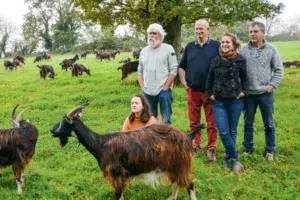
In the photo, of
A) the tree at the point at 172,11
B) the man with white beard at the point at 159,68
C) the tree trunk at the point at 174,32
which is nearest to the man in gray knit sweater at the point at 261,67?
the man with white beard at the point at 159,68

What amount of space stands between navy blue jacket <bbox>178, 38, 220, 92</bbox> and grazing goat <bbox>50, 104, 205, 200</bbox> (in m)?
1.54

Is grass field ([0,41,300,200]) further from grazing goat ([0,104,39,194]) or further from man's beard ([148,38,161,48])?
man's beard ([148,38,161,48])

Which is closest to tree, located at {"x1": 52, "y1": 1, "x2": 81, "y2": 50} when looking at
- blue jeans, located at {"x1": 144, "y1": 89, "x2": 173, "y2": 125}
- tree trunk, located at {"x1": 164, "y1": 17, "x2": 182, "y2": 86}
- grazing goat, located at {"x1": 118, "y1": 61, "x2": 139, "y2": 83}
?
grazing goat, located at {"x1": 118, "y1": 61, "x2": 139, "y2": 83}

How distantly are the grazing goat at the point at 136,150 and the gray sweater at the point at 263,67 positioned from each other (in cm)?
188

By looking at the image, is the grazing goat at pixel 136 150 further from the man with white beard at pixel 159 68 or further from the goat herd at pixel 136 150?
the man with white beard at pixel 159 68

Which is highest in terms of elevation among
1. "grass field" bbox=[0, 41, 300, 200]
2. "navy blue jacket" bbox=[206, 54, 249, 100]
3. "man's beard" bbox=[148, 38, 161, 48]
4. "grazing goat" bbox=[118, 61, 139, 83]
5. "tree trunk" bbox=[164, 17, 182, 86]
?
"tree trunk" bbox=[164, 17, 182, 86]

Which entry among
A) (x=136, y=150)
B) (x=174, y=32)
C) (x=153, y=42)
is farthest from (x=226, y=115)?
(x=174, y=32)

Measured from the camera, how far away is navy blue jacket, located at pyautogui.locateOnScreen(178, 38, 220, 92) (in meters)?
5.58

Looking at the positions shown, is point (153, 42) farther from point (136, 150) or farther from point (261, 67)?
point (136, 150)

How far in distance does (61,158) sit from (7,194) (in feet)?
5.12

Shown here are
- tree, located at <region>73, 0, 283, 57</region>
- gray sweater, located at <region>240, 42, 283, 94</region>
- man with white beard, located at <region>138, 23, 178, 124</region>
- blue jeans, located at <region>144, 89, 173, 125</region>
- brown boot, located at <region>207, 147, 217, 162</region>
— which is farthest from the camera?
tree, located at <region>73, 0, 283, 57</region>

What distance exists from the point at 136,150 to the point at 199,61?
2196 mm

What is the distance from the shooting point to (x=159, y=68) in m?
5.62

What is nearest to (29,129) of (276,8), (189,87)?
(189,87)
